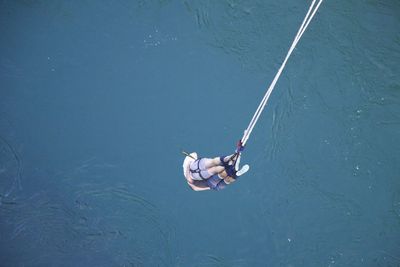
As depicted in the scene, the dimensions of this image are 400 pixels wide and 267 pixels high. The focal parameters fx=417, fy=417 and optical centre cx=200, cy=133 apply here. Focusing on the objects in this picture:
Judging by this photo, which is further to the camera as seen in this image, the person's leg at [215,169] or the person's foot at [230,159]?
the person's leg at [215,169]

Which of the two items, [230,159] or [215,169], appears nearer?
[230,159]

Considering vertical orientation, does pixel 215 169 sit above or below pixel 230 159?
below

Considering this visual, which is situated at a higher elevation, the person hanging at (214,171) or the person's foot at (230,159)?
the person's foot at (230,159)

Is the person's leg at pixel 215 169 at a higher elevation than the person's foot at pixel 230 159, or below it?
below

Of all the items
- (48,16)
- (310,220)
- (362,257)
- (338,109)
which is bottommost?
(362,257)

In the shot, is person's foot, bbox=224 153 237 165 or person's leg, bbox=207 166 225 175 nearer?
person's foot, bbox=224 153 237 165

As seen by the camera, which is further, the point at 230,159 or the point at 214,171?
the point at 214,171

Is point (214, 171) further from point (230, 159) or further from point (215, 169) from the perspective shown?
→ point (230, 159)

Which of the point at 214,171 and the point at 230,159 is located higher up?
the point at 230,159

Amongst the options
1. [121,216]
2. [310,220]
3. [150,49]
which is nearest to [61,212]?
[121,216]

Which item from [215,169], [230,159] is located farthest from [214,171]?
[230,159]

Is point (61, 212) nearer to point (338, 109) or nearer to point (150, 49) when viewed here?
point (150, 49)
